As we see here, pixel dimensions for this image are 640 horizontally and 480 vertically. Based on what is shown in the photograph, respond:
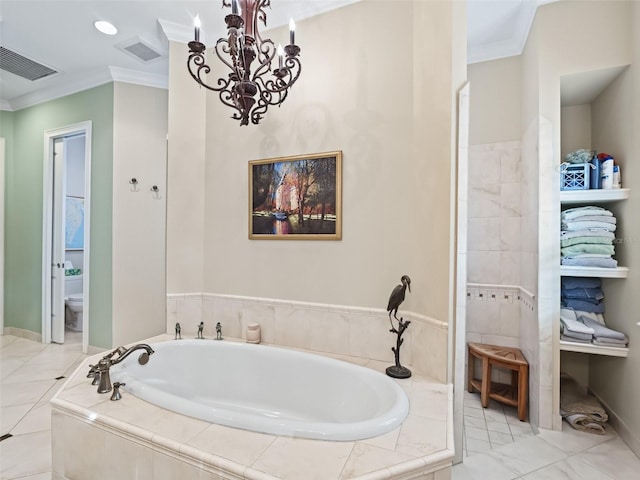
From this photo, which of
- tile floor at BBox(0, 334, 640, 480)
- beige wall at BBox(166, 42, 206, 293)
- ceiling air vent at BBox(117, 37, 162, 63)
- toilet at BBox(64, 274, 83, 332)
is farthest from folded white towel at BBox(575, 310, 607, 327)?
A: toilet at BBox(64, 274, 83, 332)

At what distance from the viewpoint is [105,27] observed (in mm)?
2602

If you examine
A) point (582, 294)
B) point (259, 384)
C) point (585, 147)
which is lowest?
point (259, 384)

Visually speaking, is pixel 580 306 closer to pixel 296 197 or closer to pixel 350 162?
pixel 350 162

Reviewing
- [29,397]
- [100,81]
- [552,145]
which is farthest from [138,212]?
[552,145]

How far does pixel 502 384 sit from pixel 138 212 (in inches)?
142

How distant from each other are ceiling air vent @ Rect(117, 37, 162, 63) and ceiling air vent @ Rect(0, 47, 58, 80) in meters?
1.02

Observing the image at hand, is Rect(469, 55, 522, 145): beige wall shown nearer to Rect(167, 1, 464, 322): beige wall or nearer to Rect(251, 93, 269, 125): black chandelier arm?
Rect(167, 1, 464, 322): beige wall

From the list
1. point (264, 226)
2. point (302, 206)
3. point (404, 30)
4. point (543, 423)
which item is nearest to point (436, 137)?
point (404, 30)

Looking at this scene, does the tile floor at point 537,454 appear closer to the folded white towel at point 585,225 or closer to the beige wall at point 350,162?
the beige wall at point 350,162

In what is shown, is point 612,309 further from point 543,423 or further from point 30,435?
point 30,435

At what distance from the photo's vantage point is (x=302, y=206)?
232cm

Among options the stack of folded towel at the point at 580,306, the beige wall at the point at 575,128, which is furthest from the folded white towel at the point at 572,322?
the beige wall at the point at 575,128

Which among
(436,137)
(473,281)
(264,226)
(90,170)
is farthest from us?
(90,170)

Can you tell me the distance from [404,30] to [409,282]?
1.52m
